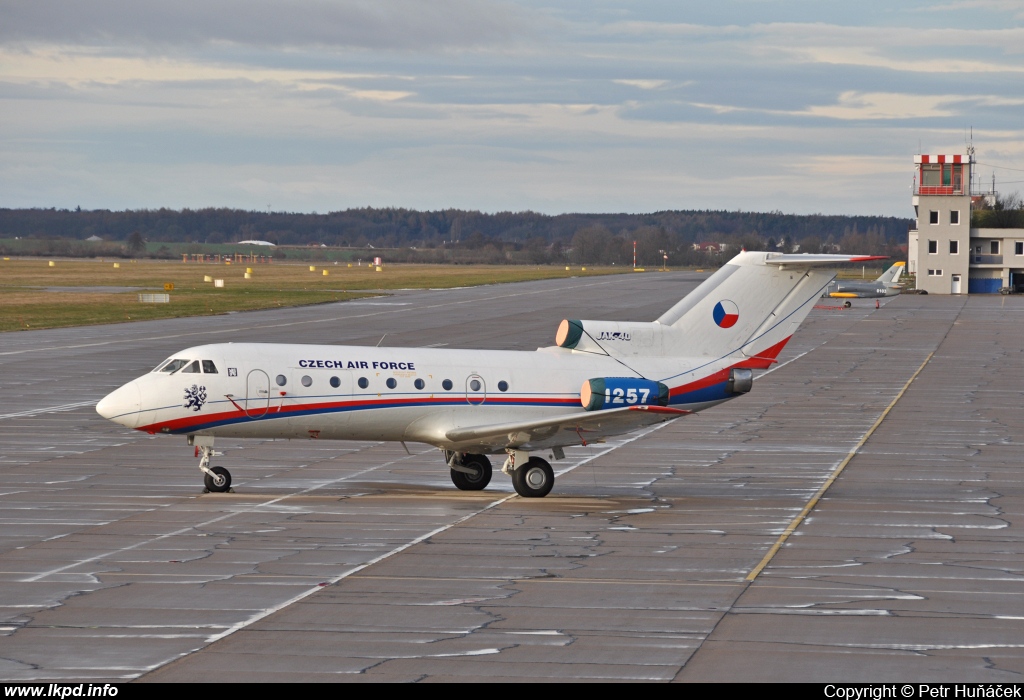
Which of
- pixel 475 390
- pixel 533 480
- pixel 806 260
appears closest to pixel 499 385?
pixel 475 390

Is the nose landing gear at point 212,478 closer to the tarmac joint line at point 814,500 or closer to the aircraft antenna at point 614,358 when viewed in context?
the aircraft antenna at point 614,358

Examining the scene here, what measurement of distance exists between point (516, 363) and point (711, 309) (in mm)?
5014

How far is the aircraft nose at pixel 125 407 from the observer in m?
27.7

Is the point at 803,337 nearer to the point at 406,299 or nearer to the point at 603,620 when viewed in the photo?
the point at 406,299

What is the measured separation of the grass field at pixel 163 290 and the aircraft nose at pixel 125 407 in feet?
188

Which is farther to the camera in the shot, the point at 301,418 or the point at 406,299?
the point at 406,299

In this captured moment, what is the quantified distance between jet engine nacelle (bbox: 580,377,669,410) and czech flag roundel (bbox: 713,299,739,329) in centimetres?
263

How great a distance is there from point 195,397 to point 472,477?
6.84 meters

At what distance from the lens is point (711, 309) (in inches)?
1195

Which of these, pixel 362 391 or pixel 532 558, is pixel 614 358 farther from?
pixel 532 558

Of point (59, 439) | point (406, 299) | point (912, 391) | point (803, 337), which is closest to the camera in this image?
point (59, 439)

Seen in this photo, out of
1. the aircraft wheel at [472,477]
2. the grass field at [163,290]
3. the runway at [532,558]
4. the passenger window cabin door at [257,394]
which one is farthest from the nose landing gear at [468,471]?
the grass field at [163,290]

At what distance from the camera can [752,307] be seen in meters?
30.6

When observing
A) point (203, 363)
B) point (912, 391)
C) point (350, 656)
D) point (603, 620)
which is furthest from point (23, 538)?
point (912, 391)
